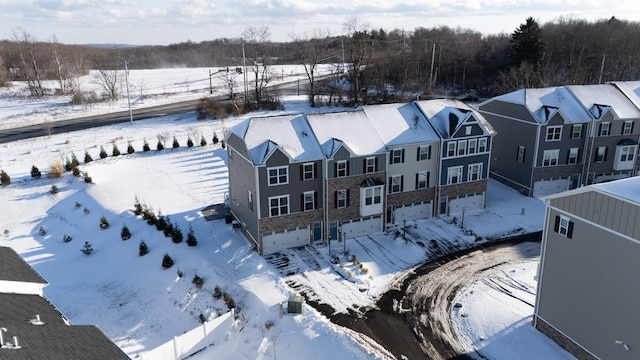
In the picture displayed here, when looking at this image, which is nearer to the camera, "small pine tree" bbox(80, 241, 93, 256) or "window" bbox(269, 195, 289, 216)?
"window" bbox(269, 195, 289, 216)

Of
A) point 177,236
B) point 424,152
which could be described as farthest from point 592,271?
point 177,236

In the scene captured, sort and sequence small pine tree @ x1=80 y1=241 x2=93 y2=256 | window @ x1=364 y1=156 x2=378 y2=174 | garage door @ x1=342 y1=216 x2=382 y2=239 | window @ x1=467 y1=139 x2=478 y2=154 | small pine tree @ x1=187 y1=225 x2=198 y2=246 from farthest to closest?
1. window @ x1=467 y1=139 x2=478 y2=154
2. garage door @ x1=342 y1=216 x2=382 y2=239
3. small pine tree @ x1=80 y1=241 x2=93 y2=256
4. window @ x1=364 y1=156 x2=378 y2=174
5. small pine tree @ x1=187 y1=225 x2=198 y2=246

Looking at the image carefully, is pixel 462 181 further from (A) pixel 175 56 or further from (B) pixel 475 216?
(A) pixel 175 56

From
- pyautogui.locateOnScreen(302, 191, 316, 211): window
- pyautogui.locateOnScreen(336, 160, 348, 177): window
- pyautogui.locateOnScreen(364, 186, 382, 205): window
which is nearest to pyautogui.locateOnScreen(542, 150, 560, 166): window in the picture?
pyautogui.locateOnScreen(364, 186, 382, 205): window

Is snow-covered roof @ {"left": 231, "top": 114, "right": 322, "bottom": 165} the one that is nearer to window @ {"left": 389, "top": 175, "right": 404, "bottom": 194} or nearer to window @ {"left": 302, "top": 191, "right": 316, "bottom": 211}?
window @ {"left": 302, "top": 191, "right": 316, "bottom": 211}

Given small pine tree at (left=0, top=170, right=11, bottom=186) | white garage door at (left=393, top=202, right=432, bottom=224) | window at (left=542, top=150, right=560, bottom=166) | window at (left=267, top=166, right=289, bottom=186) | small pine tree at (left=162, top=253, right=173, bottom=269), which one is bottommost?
small pine tree at (left=162, top=253, right=173, bottom=269)

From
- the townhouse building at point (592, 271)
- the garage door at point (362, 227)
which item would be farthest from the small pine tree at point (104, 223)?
the townhouse building at point (592, 271)
